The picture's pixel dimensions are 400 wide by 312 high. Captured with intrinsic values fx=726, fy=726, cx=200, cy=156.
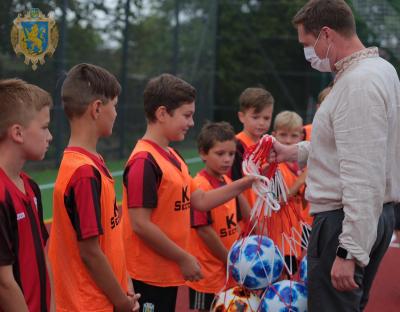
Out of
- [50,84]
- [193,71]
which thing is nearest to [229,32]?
[193,71]

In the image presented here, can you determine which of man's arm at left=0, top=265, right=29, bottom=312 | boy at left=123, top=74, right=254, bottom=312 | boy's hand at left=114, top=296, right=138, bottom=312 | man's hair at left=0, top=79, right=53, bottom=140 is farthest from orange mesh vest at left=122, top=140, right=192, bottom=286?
man's arm at left=0, top=265, right=29, bottom=312

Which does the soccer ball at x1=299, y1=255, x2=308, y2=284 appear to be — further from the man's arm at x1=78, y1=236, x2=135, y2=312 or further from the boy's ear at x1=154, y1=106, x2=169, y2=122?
the man's arm at x1=78, y1=236, x2=135, y2=312

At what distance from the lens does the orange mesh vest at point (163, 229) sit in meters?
4.15

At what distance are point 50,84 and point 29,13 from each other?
9657 mm

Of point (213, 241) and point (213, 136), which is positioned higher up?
point (213, 136)

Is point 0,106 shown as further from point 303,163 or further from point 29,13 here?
point 303,163

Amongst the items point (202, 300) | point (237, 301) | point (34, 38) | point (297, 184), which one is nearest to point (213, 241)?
point (202, 300)

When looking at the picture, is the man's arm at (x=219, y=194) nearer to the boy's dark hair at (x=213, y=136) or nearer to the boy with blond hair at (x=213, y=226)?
the boy with blond hair at (x=213, y=226)

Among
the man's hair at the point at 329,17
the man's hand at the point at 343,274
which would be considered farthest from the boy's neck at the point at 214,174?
the man's hand at the point at 343,274

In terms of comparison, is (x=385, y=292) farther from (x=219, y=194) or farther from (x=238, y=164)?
(x=219, y=194)

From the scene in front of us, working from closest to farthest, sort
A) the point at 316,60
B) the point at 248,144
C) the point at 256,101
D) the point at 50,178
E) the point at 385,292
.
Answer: the point at 316,60 → the point at 248,144 → the point at 256,101 → the point at 385,292 → the point at 50,178

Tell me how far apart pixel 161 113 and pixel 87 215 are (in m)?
1.17

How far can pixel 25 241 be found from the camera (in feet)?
9.76

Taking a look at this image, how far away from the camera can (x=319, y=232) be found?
3.53 metres
